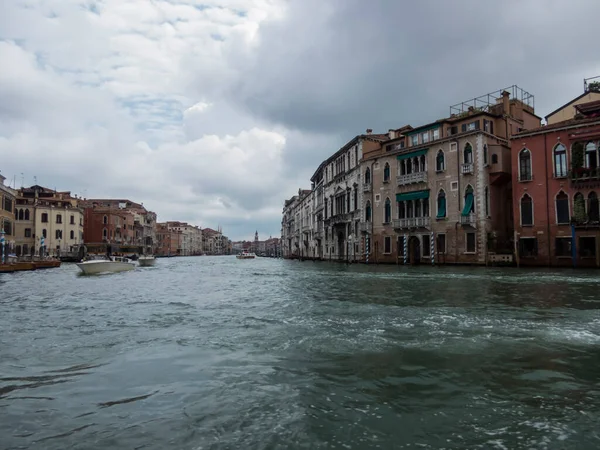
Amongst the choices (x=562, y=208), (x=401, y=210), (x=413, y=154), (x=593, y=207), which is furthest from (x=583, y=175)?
(x=401, y=210)

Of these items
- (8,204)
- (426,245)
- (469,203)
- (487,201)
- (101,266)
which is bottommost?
(101,266)

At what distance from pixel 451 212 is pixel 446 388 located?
1228 inches

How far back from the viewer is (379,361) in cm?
573

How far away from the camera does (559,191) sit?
28.8m

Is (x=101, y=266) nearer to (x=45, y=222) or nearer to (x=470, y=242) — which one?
(x=470, y=242)

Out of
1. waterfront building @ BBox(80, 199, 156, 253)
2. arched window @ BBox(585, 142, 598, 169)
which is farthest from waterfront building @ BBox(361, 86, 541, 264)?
waterfront building @ BBox(80, 199, 156, 253)

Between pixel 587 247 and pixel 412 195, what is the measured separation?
13.3 meters

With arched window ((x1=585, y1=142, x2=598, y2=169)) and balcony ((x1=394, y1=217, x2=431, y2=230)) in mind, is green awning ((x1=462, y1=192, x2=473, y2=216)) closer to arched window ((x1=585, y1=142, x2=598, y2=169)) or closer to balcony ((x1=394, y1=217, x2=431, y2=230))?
balcony ((x1=394, y1=217, x2=431, y2=230))

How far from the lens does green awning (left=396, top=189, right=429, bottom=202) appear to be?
36.0 meters

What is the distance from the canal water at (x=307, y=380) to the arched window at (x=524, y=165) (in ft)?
75.5

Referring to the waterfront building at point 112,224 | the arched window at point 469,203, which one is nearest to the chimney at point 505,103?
the arched window at point 469,203

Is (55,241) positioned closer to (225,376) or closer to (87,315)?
(87,315)

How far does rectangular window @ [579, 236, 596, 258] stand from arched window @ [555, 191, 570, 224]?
4.89 ft

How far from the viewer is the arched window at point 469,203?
107 feet
